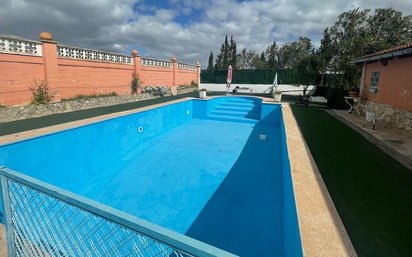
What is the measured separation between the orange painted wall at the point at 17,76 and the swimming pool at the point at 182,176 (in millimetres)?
5738

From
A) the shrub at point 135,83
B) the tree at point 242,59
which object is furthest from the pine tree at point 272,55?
the shrub at point 135,83

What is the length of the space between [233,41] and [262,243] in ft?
156

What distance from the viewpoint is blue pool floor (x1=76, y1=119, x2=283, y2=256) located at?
3404mm

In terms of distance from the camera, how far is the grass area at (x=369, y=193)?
209cm

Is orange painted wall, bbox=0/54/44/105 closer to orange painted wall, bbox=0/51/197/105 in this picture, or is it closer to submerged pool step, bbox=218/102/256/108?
orange painted wall, bbox=0/51/197/105

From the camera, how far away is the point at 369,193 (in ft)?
9.82

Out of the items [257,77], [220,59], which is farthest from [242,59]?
[257,77]

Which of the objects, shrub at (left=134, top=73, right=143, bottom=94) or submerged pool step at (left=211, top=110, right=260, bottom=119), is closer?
submerged pool step at (left=211, top=110, right=260, bottom=119)

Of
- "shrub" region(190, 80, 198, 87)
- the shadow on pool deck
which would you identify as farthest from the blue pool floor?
"shrub" region(190, 80, 198, 87)

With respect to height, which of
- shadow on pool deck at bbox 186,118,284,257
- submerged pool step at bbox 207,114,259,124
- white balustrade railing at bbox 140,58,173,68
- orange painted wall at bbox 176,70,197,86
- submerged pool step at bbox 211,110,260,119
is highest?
white balustrade railing at bbox 140,58,173,68

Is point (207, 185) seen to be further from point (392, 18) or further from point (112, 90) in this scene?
point (392, 18)

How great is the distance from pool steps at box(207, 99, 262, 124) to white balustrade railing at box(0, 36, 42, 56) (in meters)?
8.57

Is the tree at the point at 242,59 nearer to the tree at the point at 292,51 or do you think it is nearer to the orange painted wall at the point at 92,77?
the tree at the point at 292,51

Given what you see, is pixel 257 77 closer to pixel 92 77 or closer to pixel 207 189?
pixel 92 77
